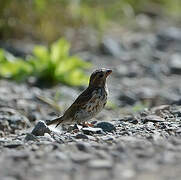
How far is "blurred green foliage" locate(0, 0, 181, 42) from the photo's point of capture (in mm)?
13391

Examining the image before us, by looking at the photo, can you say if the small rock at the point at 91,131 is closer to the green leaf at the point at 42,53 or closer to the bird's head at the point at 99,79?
the bird's head at the point at 99,79

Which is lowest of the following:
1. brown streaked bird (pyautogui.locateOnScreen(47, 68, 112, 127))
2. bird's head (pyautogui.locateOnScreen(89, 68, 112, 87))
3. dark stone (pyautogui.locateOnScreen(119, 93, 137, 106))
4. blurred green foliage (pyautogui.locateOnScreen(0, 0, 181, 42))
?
dark stone (pyautogui.locateOnScreen(119, 93, 137, 106))

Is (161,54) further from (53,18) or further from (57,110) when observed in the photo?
(57,110)

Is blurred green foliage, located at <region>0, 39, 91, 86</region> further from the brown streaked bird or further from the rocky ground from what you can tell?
the brown streaked bird

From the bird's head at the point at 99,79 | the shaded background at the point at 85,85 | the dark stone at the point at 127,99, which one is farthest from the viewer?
the dark stone at the point at 127,99

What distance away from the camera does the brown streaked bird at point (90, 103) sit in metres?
7.37

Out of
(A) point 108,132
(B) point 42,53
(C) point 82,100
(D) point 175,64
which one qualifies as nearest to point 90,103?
(C) point 82,100

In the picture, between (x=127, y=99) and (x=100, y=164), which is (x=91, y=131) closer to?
(x=100, y=164)

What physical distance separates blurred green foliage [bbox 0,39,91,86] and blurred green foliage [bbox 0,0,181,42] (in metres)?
1.89

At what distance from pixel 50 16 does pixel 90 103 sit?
22.0 feet

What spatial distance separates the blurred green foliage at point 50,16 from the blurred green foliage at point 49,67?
1.89 m

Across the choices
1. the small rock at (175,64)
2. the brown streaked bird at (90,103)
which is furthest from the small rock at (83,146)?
the small rock at (175,64)

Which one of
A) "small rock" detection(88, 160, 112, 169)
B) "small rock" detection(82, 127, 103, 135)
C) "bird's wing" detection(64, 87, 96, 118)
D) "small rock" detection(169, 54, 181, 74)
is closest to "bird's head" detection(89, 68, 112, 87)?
"bird's wing" detection(64, 87, 96, 118)

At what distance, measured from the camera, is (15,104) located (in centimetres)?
984
